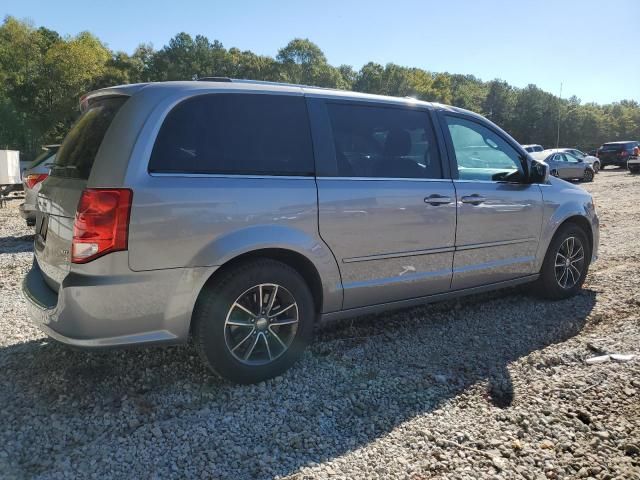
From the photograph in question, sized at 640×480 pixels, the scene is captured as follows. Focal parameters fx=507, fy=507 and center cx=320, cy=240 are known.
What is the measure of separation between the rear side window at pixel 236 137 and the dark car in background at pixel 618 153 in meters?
32.9

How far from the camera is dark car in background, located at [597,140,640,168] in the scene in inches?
1201

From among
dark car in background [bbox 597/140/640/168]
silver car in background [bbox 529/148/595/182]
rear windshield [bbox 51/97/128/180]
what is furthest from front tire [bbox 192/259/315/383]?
dark car in background [bbox 597/140/640/168]

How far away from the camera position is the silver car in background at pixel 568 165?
72.4ft

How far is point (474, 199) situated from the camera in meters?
4.16

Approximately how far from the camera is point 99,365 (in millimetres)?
3549

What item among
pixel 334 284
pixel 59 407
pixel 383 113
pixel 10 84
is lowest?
pixel 59 407

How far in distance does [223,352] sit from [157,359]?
0.80 metres

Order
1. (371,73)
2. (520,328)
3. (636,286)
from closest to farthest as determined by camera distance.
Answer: (520,328) → (636,286) → (371,73)

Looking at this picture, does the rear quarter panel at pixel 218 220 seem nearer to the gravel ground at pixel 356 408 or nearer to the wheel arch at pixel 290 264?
the wheel arch at pixel 290 264

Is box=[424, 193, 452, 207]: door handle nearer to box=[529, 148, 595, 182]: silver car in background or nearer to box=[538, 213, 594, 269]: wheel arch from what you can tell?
box=[538, 213, 594, 269]: wheel arch

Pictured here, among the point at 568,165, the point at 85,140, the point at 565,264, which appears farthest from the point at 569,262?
A: the point at 568,165

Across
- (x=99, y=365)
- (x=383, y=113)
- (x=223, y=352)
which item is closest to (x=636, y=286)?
(x=383, y=113)

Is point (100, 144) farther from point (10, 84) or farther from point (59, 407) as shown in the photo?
point (10, 84)

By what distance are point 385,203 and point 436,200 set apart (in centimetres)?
51
